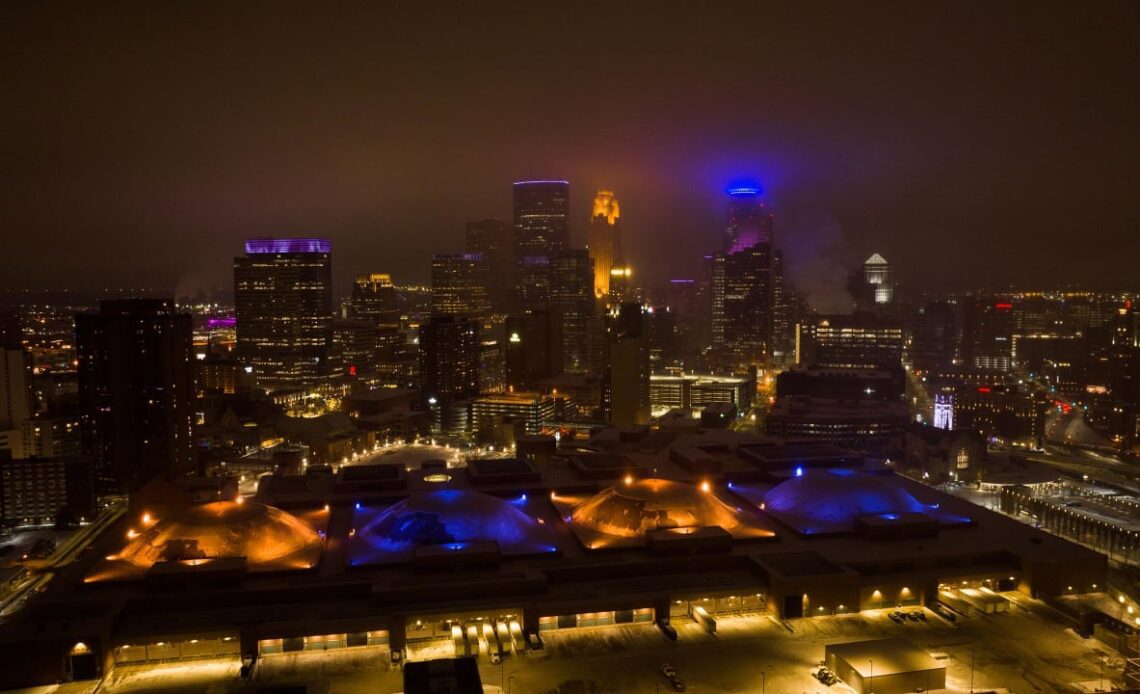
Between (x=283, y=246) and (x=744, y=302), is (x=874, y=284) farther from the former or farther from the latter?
(x=283, y=246)

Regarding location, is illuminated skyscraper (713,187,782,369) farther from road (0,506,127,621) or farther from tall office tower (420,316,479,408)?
road (0,506,127,621)

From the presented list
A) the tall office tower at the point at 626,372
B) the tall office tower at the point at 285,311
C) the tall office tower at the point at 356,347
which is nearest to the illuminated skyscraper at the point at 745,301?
the tall office tower at the point at 626,372

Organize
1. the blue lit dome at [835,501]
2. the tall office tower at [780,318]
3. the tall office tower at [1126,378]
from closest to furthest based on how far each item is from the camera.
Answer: the blue lit dome at [835,501], the tall office tower at [1126,378], the tall office tower at [780,318]

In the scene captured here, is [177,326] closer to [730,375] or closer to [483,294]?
[730,375]

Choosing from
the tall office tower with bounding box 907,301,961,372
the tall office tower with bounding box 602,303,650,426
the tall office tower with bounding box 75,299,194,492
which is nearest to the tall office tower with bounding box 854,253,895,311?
the tall office tower with bounding box 907,301,961,372

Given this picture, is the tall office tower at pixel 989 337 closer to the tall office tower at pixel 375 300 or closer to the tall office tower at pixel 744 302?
the tall office tower at pixel 744 302
